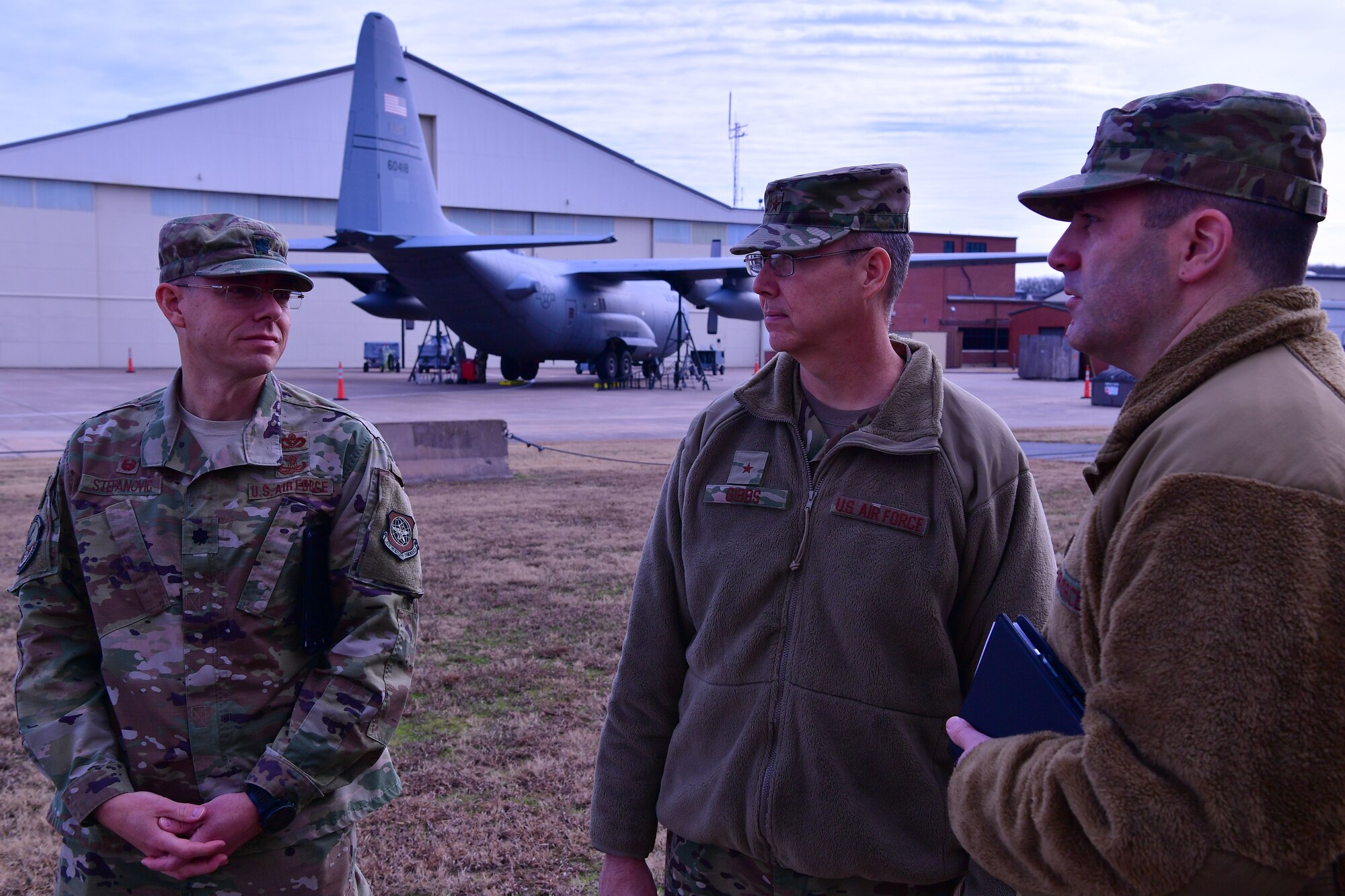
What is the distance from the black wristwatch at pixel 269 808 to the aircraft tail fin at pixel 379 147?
25328 millimetres

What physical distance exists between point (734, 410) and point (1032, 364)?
46713 mm

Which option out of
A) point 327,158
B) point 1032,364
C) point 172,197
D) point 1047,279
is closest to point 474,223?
point 327,158

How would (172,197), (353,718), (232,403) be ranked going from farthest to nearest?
(172,197)
(232,403)
(353,718)

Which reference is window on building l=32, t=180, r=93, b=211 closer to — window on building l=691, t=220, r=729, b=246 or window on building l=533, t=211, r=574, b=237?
window on building l=533, t=211, r=574, b=237

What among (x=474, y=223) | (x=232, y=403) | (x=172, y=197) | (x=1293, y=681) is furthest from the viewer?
(x=474, y=223)

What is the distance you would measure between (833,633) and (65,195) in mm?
49128

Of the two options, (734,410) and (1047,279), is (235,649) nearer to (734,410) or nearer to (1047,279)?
(734,410)

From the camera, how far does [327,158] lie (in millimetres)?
45688

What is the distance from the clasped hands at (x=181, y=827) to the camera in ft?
7.60

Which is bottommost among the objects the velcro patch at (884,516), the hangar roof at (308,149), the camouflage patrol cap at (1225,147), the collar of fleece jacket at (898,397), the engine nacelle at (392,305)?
the velcro patch at (884,516)

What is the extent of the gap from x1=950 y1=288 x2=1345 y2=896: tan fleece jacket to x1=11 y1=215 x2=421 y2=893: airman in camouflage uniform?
1.66 meters

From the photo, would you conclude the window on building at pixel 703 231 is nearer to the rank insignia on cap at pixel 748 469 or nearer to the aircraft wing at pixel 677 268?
the aircraft wing at pixel 677 268

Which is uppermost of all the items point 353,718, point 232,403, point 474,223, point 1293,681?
point 474,223

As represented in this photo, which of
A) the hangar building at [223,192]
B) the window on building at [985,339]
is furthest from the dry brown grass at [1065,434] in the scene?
the window on building at [985,339]
